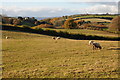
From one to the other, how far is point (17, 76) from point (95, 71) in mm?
6178

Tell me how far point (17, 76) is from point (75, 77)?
14.3 ft

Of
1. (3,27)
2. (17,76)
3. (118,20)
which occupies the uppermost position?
(118,20)

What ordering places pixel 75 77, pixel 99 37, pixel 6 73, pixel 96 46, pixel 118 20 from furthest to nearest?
pixel 118 20 < pixel 99 37 < pixel 96 46 < pixel 6 73 < pixel 75 77

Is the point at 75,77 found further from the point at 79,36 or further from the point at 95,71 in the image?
the point at 79,36

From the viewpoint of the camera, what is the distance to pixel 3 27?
55.8 meters

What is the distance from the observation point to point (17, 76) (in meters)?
9.57

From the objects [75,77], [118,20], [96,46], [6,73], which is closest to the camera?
[75,77]

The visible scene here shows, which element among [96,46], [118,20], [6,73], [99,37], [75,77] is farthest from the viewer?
[118,20]

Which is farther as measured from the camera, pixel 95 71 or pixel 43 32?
pixel 43 32

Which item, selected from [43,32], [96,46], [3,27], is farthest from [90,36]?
[3,27]

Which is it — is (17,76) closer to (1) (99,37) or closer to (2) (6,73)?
(2) (6,73)

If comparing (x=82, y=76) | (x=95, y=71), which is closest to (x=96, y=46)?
(x=95, y=71)

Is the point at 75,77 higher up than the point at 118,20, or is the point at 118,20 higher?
the point at 118,20

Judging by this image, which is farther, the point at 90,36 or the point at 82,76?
the point at 90,36
